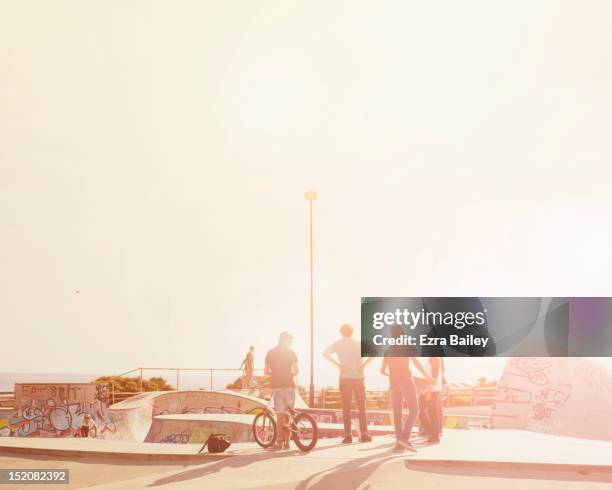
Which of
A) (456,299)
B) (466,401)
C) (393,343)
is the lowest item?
(466,401)

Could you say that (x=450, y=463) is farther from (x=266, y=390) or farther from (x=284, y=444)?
(x=266, y=390)

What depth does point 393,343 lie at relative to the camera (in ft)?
34.6

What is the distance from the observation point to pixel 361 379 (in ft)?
37.8

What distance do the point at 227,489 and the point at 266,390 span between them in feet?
79.0

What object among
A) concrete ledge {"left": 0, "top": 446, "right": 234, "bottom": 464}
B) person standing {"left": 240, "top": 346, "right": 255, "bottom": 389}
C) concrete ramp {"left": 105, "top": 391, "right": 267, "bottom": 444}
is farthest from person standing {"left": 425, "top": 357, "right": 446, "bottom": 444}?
person standing {"left": 240, "top": 346, "right": 255, "bottom": 389}

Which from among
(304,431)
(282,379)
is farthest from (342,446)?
(282,379)

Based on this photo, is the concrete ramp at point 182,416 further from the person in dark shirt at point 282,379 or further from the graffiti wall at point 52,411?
the person in dark shirt at point 282,379

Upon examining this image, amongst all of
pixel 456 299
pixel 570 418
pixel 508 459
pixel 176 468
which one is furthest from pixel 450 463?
pixel 570 418

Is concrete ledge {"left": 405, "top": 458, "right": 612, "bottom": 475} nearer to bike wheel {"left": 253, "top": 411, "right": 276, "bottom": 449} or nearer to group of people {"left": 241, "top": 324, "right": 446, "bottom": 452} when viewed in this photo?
group of people {"left": 241, "top": 324, "right": 446, "bottom": 452}

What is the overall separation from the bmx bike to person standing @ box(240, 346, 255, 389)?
67.4 feet

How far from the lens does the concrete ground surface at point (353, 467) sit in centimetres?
816

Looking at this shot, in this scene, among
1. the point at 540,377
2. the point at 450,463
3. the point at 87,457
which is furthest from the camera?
the point at 540,377

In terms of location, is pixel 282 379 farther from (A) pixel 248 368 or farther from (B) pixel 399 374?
(A) pixel 248 368

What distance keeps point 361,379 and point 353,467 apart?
2.63 meters
